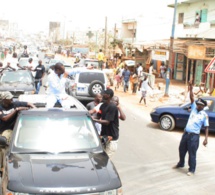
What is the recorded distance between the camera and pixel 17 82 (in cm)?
1670

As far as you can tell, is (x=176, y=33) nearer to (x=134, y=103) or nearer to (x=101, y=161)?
(x=134, y=103)

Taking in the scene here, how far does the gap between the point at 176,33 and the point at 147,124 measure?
2393 centimetres

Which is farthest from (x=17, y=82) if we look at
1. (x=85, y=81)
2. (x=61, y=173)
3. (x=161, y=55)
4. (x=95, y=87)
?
(x=161, y=55)

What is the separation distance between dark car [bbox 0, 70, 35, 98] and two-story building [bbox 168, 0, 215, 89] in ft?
41.9

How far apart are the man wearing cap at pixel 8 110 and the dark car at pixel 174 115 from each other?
7.64m

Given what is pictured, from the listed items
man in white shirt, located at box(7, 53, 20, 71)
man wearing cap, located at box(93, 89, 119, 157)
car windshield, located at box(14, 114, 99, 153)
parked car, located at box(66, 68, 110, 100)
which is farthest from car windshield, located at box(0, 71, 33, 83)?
car windshield, located at box(14, 114, 99, 153)

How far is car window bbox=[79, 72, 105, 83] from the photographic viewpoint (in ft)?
62.1

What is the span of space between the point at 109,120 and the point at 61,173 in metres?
2.29

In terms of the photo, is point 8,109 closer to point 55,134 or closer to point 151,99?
point 55,134

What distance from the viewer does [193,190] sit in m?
8.14

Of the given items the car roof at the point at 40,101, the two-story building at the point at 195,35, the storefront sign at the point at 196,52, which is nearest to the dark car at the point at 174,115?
the car roof at the point at 40,101

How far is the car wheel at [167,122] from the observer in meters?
14.4

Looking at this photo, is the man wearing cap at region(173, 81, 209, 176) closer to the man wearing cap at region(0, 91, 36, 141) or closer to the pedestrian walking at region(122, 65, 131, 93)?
the man wearing cap at region(0, 91, 36, 141)

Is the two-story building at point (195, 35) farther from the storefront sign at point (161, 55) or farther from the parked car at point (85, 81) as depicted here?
the parked car at point (85, 81)
